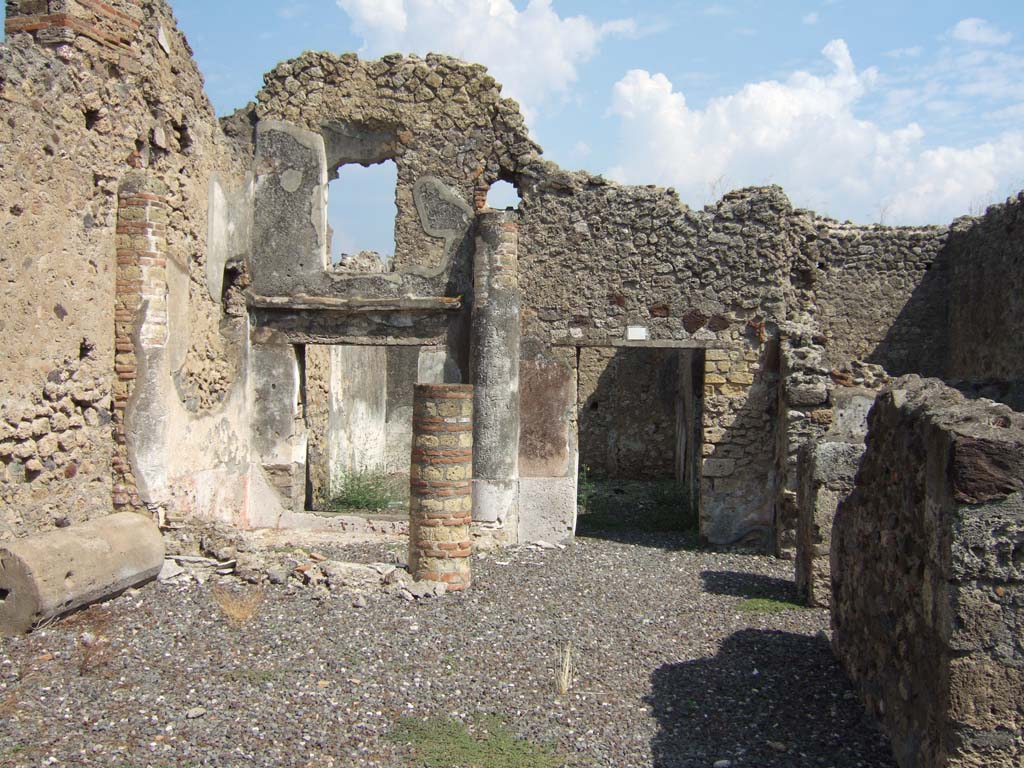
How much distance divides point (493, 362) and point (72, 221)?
419 cm

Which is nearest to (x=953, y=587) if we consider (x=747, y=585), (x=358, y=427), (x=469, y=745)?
(x=469, y=745)

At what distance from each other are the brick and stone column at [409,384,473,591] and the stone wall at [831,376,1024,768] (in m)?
3.68

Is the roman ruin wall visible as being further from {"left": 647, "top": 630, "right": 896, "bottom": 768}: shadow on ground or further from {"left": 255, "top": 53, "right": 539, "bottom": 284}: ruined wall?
{"left": 647, "top": 630, "right": 896, "bottom": 768}: shadow on ground

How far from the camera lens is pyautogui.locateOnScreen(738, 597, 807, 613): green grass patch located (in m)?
6.72

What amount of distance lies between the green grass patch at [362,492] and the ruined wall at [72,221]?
12.5 feet

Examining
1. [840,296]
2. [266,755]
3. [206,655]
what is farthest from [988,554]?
[840,296]

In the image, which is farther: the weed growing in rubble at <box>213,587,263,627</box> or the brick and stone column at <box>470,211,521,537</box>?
the brick and stone column at <box>470,211,521,537</box>

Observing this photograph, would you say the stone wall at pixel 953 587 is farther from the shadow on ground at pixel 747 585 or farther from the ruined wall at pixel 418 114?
the ruined wall at pixel 418 114

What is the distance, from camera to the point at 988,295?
11.8m

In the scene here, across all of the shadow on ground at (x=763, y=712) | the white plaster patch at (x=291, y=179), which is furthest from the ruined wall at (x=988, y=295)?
the white plaster patch at (x=291, y=179)

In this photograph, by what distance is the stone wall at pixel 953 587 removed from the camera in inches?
125

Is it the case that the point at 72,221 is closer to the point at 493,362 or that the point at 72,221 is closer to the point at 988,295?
the point at 493,362

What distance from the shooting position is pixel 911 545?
3883 millimetres

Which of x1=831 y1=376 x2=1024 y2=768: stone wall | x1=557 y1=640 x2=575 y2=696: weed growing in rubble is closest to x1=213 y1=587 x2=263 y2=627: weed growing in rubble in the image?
x1=557 y1=640 x2=575 y2=696: weed growing in rubble
